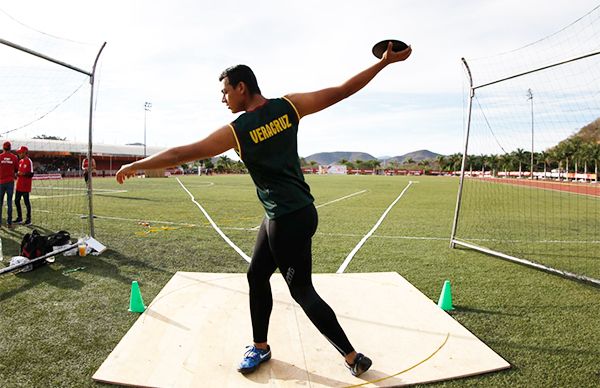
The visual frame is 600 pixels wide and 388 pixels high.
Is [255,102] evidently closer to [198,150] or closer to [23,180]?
[198,150]

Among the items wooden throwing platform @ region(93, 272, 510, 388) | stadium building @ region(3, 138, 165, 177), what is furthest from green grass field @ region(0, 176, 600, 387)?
stadium building @ region(3, 138, 165, 177)

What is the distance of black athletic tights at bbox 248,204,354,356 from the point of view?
2.75 metres

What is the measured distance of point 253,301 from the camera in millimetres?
Result: 3148

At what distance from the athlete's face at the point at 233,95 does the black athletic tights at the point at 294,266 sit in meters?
0.82

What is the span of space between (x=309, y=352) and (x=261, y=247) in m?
1.08

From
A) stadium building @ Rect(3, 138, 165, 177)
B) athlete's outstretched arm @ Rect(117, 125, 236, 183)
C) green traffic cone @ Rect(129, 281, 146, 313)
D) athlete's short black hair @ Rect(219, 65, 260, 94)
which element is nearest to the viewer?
athlete's outstretched arm @ Rect(117, 125, 236, 183)

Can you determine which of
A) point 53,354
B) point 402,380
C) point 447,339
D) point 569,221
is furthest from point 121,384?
point 569,221

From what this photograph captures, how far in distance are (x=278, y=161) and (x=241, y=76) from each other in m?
0.62

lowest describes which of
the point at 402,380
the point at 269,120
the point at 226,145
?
the point at 402,380

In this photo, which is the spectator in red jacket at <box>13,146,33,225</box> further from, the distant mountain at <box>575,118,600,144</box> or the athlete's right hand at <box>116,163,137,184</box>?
the distant mountain at <box>575,118,600,144</box>

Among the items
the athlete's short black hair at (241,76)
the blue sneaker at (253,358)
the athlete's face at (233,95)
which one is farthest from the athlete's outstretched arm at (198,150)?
the blue sneaker at (253,358)

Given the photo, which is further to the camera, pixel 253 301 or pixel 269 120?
pixel 253 301

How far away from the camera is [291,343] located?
11.6 ft

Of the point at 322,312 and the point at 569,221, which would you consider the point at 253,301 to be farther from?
the point at 569,221
